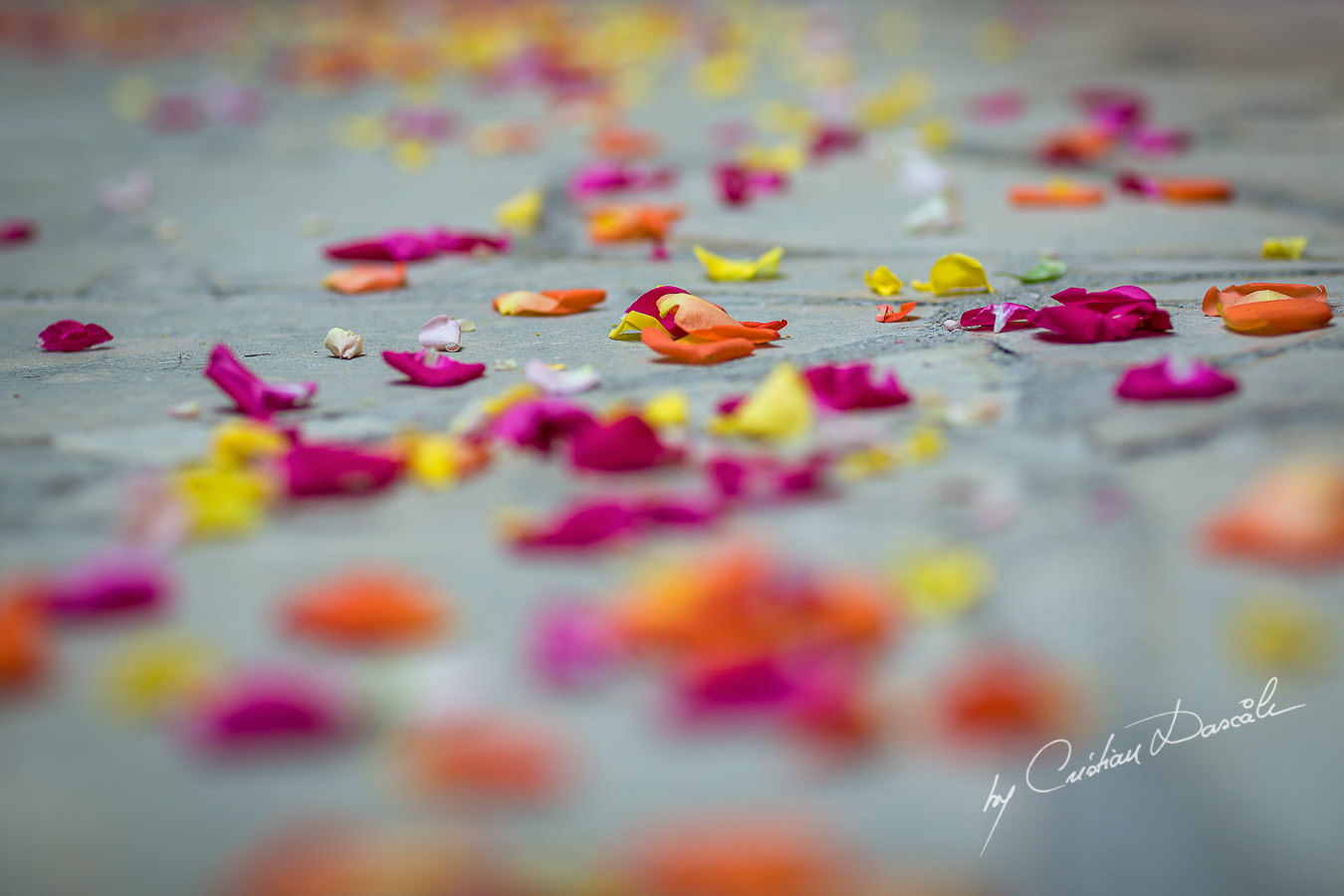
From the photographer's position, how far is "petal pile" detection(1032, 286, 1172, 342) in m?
1.37

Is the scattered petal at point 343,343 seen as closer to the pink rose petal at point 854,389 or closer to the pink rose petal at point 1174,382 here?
the pink rose petal at point 854,389

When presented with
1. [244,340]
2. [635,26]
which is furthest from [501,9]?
[244,340]

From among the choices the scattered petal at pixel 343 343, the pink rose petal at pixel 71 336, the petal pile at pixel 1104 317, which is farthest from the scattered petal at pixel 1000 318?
the pink rose petal at pixel 71 336

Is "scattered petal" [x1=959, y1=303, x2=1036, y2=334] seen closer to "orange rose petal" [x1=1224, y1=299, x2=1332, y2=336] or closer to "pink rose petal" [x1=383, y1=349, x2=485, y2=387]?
"orange rose petal" [x1=1224, y1=299, x2=1332, y2=336]

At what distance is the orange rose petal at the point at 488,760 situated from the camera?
70 cm

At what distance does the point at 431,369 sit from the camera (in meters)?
1.37

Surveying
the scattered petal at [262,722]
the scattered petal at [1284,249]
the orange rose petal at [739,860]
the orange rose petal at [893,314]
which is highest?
the scattered petal at [1284,249]

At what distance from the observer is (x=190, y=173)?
2.93m

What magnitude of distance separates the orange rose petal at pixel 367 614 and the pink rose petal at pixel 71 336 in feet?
2.97

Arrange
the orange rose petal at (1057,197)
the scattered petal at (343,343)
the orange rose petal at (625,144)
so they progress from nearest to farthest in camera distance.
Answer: the scattered petal at (343,343) < the orange rose petal at (1057,197) < the orange rose petal at (625,144)

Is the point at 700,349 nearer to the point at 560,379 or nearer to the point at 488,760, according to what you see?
the point at 560,379

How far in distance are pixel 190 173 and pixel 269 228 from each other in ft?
2.51

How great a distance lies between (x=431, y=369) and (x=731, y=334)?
0.34 m

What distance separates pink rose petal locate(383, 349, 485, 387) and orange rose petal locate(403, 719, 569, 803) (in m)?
0.67
